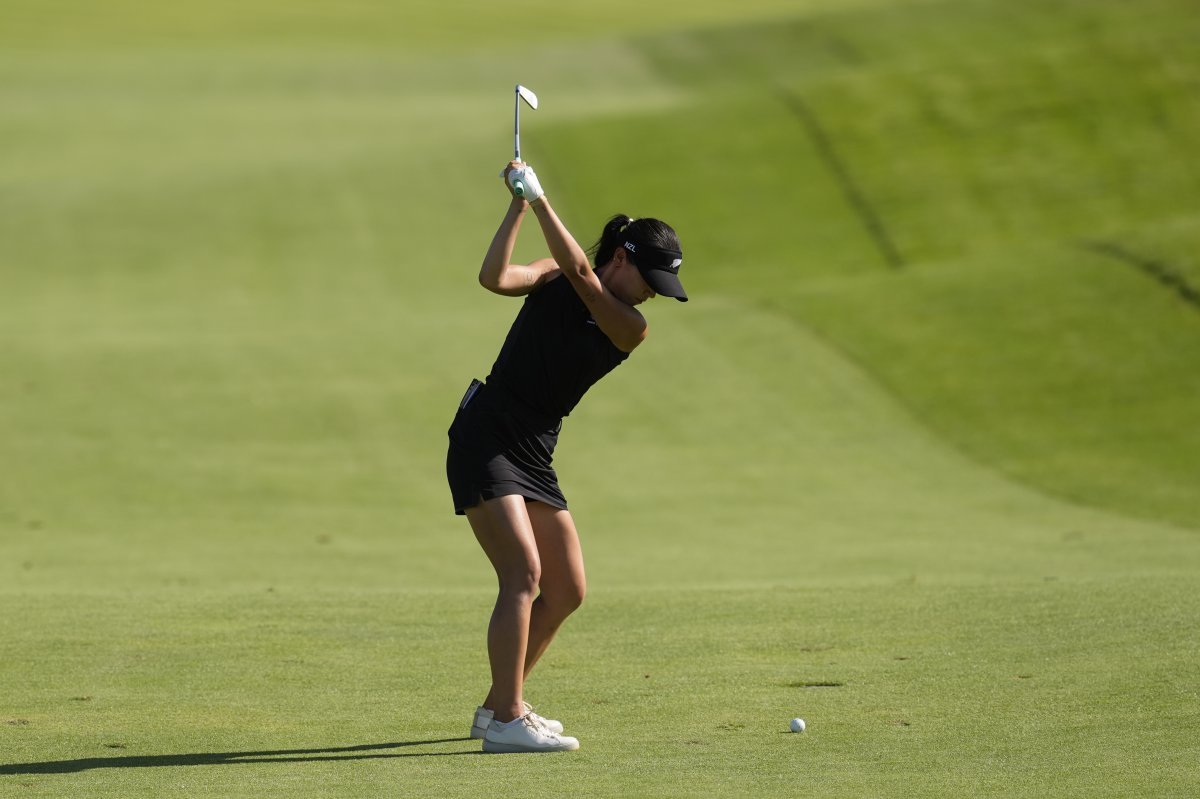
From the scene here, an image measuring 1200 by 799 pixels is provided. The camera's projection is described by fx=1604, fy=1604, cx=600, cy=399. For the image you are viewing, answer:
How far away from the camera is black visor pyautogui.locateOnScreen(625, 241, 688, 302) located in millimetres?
7121

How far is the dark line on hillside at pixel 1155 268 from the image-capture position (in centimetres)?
2531

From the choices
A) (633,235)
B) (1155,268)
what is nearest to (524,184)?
(633,235)

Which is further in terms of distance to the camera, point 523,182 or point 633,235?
point 633,235

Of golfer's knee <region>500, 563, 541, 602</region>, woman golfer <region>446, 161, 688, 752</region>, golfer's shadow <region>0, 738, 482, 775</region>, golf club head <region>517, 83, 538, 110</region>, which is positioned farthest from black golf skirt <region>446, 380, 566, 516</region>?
golf club head <region>517, 83, 538, 110</region>

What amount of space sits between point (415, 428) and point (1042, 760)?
15.1 m

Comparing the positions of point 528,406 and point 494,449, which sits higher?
point 528,406

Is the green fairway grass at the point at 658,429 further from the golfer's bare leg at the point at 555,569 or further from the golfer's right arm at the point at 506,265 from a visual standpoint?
the golfer's right arm at the point at 506,265

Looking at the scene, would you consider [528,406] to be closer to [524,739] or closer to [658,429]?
[524,739]

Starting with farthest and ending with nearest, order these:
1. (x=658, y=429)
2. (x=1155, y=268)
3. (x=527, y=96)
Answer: (x=1155, y=268) → (x=658, y=429) → (x=527, y=96)

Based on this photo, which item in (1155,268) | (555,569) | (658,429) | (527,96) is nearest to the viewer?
(555,569)

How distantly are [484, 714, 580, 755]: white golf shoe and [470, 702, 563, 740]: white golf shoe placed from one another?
0.08 ft

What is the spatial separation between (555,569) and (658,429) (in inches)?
552

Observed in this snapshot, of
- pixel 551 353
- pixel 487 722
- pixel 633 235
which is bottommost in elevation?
pixel 487 722

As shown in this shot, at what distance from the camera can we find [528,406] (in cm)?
732
